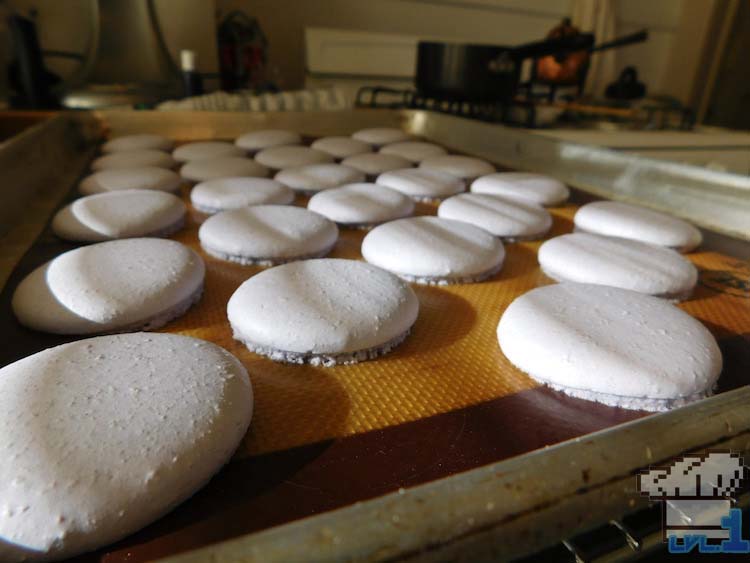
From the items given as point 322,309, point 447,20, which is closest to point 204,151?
point 322,309

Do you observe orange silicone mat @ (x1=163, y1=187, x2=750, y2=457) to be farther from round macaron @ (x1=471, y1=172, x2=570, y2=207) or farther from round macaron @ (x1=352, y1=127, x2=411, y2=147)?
round macaron @ (x1=352, y1=127, x2=411, y2=147)

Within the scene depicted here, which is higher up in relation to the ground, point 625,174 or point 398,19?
point 398,19

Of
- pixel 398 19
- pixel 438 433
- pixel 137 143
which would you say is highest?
pixel 398 19

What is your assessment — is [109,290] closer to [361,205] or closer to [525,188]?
[361,205]

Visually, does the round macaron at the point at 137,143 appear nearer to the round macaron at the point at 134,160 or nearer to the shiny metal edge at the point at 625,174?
the round macaron at the point at 134,160

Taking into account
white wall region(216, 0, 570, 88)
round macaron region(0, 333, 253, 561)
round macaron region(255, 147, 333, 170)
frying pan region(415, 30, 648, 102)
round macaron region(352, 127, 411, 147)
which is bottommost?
round macaron region(0, 333, 253, 561)

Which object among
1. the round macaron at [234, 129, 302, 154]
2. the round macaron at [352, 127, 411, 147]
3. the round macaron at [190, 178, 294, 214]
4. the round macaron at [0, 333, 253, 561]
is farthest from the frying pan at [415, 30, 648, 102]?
the round macaron at [0, 333, 253, 561]

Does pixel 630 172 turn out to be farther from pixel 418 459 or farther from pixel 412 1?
pixel 412 1
